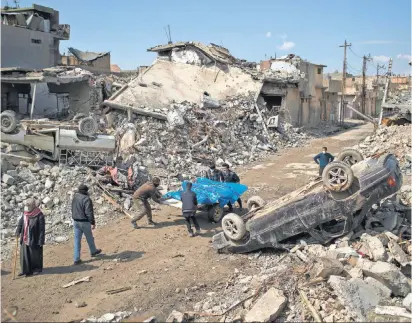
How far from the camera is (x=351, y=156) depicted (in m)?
9.16

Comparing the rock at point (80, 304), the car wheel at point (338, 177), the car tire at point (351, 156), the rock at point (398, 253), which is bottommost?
the rock at point (80, 304)

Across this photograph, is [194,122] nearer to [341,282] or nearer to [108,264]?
[108,264]

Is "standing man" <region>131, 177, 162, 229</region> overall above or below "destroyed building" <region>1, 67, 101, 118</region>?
below

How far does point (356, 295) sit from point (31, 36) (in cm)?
2769

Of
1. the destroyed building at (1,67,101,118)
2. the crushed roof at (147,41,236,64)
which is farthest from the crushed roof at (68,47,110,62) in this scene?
the destroyed building at (1,67,101,118)

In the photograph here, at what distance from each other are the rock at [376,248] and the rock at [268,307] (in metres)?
1.94

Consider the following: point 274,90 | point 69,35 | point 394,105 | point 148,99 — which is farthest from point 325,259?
point 69,35

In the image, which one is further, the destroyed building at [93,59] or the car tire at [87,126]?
the destroyed building at [93,59]

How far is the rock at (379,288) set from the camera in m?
6.12

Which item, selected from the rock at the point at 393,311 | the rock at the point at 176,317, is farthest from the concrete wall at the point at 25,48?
the rock at the point at 393,311

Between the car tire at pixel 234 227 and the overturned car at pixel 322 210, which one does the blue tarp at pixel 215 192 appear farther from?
the car tire at pixel 234 227

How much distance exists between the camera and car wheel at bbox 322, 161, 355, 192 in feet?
23.4

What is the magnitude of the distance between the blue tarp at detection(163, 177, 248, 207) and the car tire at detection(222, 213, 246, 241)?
2065 mm

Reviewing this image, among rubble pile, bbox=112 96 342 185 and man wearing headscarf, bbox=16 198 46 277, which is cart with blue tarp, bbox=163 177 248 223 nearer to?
man wearing headscarf, bbox=16 198 46 277
